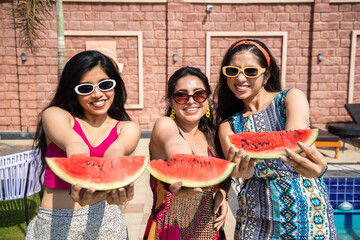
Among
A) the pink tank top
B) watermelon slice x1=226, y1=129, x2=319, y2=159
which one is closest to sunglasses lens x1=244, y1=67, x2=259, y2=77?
watermelon slice x1=226, y1=129, x2=319, y2=159

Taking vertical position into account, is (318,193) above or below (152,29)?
below

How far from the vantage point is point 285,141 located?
2.09 metres

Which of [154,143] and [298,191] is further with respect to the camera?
[154,143]

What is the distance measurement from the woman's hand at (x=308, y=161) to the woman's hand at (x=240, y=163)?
23cm

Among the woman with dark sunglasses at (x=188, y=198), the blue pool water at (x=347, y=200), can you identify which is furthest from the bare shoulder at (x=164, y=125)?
the blue pool water at (x=347, y=200)

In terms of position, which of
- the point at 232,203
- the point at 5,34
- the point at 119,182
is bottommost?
the point at 232,203

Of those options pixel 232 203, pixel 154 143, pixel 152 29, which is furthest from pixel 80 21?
pixel 154 143

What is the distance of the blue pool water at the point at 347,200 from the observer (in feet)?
15.3

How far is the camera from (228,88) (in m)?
2.58

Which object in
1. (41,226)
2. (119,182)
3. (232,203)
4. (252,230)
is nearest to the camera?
(119,182)

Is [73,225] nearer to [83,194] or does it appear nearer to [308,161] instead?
[83,194]

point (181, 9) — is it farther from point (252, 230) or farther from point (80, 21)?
point (252, 230)

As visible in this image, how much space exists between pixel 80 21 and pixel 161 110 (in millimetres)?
5202

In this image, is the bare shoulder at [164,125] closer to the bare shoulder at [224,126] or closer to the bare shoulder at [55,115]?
the bare shoulder at [224,126]
